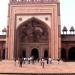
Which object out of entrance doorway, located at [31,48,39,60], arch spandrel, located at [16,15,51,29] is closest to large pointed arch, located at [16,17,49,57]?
arch spandrel, located at [16,15,51,29]

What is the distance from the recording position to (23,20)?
36.2m

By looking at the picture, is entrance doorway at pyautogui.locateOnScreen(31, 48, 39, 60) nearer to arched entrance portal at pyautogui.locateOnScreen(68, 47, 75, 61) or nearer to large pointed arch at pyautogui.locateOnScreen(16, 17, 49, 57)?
large pointed arch at pyautogui.locateOnScreen(16, 17, 49, 57)

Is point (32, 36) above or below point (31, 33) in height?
below

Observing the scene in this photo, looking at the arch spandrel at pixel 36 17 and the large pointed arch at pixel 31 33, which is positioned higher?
the arch spandrel at pixel 36 17

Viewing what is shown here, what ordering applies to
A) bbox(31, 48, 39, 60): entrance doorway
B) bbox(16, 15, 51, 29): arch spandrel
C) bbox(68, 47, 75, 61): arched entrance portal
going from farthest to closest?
bbox(68, 47, 75, 61): arched entrance portal, bbox(31, 48, 39, 60): entrance doorway, bbox(16, 15, 51, 29): arch spandrel

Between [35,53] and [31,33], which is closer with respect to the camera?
[31,33]

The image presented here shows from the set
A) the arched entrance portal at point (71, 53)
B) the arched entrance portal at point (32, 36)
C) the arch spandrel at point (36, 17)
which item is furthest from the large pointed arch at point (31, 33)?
the arched entrance portal at point (71, 53)

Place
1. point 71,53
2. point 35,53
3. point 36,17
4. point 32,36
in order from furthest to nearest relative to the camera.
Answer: point 71,53 < point 35,53 < point 32,36 < point 36,17

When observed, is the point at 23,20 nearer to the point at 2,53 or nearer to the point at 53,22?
the point at 53,22

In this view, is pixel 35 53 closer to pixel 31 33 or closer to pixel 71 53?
pixel 31 33

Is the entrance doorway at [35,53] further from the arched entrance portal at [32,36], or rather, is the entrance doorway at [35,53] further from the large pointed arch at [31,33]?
the large pointed arch at [31,33]

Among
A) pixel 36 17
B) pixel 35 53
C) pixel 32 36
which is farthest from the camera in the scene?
pixel 35 53

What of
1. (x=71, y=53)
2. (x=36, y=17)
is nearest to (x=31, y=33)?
(x=36, y=17)

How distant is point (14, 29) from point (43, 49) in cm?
574
